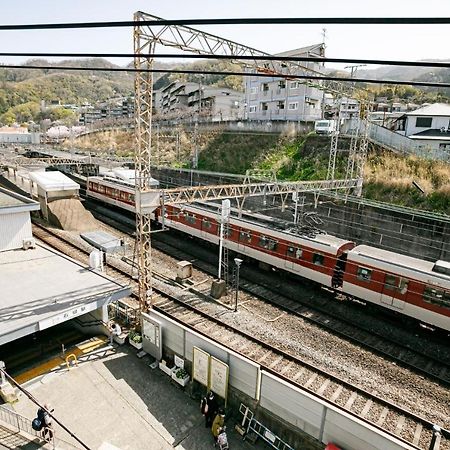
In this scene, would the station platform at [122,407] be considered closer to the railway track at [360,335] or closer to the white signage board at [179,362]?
the white signage board at [179,362]

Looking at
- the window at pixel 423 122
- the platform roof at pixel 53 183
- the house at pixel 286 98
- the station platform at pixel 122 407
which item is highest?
the house at pixel 286 98

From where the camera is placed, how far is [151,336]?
41.0 feet

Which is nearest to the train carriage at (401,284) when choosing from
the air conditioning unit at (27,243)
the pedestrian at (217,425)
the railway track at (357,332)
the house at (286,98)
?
the railway track at (357,332)

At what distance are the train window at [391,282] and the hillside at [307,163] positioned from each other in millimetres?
10874

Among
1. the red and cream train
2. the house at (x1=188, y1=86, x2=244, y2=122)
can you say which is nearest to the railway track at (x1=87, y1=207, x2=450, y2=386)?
the red and cream train

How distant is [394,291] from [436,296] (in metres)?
1.52

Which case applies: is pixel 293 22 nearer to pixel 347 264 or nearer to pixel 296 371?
pixel 296 371

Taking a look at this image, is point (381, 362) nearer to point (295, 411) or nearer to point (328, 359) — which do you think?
point (328, 359)

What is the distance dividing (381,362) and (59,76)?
667ft

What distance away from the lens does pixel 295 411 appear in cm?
923

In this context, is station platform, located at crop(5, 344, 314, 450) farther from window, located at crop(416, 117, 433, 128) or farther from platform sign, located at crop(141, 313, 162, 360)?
window, located at crop(416, 117, 433, 128)

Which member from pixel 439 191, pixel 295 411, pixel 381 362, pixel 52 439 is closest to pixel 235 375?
pixel 295 411

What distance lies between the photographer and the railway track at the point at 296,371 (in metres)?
9.76

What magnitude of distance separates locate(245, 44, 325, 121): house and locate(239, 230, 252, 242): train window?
82.4ft
